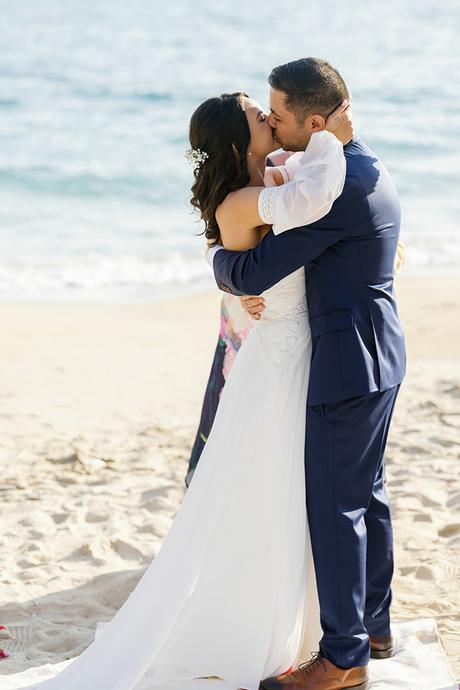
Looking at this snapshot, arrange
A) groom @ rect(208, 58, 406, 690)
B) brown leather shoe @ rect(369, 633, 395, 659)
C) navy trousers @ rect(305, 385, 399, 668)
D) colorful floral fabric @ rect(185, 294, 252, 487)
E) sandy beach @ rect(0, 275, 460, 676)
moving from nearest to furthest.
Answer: groom @ rect(208, 58, 406, 690), navy trousers @ rect(305, 385, 399, 668), brown leather shoe @ rect(369, 633, 395, 659), colorful floral fabric @ rect(185, 294, 252, 487), sandy beach @ rect(0, 275, 460, 676)

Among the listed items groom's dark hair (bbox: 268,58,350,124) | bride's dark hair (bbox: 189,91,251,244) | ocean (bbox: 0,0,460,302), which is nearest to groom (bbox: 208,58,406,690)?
groom's dark hair (bbox: 268,58,350,124)

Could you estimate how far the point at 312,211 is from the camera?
3.00 metres

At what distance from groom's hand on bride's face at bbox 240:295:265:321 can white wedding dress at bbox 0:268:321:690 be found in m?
0.02

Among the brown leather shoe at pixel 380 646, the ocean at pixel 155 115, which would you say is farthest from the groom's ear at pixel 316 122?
the ocean at pixel 155 115

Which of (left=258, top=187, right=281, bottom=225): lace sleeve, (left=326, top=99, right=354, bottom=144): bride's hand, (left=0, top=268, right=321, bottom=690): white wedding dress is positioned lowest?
(left=0, top=268, right=321, bottom=690): white wedding dress

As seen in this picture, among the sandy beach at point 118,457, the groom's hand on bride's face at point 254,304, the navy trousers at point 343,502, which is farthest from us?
the sandy beach at point 118,457

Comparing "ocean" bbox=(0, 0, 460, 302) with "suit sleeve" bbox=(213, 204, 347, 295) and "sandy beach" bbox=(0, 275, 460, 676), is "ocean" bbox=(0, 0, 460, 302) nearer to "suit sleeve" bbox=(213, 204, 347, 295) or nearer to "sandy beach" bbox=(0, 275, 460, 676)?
"sandy beach" bbox=(0, 275, 460, 676)

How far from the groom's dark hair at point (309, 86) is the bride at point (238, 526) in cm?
17

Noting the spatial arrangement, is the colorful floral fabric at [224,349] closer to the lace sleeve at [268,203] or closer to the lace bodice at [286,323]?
the lace bodice at [286,323]

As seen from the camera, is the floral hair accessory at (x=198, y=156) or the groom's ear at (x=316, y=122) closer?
the groom's ear at (x=316, y=122)

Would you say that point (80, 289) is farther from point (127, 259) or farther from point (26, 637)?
point (26, 637)

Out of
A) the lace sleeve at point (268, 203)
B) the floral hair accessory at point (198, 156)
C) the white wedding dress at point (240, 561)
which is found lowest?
the white wedding dress at point (240, 561)

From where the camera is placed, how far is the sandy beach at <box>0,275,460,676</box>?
4363mm

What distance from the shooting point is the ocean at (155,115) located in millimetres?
12062
